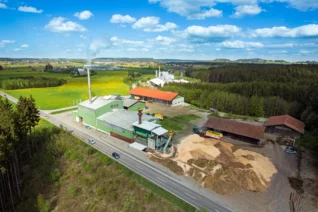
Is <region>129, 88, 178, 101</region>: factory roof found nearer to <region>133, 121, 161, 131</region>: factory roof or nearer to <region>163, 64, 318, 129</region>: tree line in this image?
<region>163, 64, 318, 129</region>: tree line

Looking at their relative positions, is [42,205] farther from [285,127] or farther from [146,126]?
[285,127]

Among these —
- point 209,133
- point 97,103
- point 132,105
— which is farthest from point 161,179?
point 132,105

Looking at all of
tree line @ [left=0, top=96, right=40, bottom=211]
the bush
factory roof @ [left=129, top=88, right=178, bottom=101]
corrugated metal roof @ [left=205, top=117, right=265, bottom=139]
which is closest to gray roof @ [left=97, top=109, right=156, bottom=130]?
tree line @ [left=0, top=96, right=40, bottom=211]

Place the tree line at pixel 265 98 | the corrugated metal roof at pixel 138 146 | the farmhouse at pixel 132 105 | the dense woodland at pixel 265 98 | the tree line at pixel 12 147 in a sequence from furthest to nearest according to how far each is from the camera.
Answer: the farmhouse at pixel 132 105
the tree line at pixel 265 98
the dense woodland at pixel 265 98
the corrugated metal roof at pixel 138 146
the tree line at pixel 12 147

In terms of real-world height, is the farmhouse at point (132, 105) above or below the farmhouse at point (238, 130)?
above

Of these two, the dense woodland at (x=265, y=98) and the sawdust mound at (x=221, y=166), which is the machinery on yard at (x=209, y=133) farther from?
the dense woodland at (x=265, y=98)

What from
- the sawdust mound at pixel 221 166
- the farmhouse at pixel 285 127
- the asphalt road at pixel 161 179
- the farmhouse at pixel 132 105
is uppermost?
the farmhouse at pixel 132 105

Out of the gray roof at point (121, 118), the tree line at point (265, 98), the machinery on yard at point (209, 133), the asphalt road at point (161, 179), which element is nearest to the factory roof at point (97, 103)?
the gray roof at point (121, 118)
